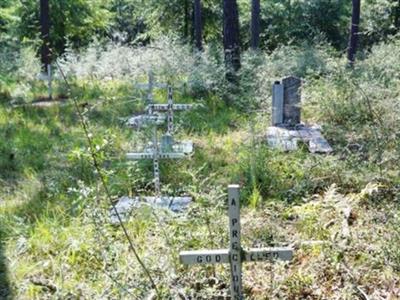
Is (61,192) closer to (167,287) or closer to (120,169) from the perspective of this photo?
(120,169)

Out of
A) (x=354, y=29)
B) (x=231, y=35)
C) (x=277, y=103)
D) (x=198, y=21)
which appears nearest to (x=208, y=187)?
(x=277, y=103)

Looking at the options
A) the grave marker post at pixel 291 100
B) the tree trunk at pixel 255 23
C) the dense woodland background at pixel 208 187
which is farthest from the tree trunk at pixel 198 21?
the grave marker post at pixel 291 100

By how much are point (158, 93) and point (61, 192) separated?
5384 mm

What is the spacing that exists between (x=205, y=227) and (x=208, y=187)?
99cm

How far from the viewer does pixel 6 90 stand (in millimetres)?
11234

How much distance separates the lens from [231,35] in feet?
36.7

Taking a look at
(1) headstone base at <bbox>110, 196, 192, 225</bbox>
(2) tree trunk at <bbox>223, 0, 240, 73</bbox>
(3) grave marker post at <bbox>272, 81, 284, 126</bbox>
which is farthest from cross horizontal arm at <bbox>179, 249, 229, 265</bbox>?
(2) tree trunk at <bbox>223, 0, 240, 73</bbox>

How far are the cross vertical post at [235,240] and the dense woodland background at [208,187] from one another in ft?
1.84

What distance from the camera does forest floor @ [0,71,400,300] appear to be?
3137 mm

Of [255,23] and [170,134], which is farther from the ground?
[255,23]

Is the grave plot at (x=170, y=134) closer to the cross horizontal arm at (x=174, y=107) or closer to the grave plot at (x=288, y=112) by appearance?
the cross horizontal arm at (x=174, y=107)

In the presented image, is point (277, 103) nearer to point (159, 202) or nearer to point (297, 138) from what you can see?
point (297, 138)

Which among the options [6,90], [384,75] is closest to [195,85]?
[384,75]

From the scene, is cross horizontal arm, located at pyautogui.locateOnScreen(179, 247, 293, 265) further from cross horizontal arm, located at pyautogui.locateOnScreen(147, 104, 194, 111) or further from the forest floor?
cross horizontal arm, located at pyautogui.locateOnScreen(147, 104, 194, 111)
